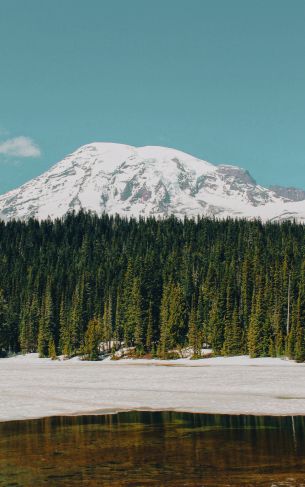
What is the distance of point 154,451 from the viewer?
72.3ft

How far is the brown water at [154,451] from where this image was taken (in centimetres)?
1780

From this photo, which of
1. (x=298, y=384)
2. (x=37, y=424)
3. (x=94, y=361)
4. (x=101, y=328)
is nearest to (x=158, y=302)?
(x=101, y=328)

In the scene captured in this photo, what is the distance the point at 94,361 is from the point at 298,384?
66.5 metres

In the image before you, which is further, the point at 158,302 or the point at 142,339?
the point at 158,302

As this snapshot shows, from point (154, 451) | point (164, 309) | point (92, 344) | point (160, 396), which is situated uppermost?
point (164, 309)

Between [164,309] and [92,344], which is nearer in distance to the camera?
[92,344]

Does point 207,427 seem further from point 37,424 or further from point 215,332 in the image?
→ point 215,332

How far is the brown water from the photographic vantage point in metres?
17.8

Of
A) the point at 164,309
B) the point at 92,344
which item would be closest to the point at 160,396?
the point at 92,344

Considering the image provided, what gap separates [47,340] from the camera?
418 ft

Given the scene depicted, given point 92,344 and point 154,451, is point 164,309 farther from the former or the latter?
point 154,451

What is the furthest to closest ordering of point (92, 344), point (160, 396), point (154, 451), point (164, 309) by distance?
point (164, 309) → point (92, 344) → point (160, 396) → point (154, 451)

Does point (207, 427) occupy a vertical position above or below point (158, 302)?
below

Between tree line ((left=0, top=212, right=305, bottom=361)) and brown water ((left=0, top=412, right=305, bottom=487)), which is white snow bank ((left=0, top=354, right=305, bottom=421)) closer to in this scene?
brown water ((left=0, top=412, right=305, bottom=487))
